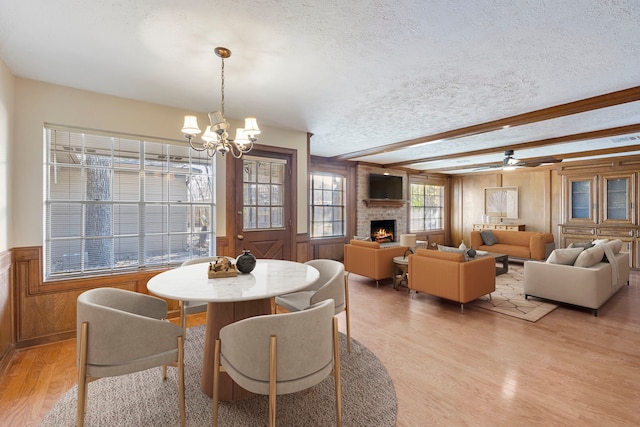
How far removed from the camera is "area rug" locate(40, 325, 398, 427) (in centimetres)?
182

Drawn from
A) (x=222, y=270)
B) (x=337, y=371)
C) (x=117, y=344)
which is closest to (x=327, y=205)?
(x=222, y=270)

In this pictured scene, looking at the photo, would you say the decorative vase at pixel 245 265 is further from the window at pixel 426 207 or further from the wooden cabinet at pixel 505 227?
the wooden cabinet at pixel 505 227

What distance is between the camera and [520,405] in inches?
77.0

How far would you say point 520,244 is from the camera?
7004 mm

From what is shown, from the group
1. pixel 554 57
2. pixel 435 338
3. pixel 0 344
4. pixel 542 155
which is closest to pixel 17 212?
pixel 0 344

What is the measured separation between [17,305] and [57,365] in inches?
31.2

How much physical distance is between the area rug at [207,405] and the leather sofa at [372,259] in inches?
103

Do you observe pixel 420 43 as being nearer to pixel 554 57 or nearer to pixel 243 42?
pixel 554 57

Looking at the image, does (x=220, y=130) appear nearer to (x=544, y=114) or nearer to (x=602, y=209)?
(x=544, y=114)

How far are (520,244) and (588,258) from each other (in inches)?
140

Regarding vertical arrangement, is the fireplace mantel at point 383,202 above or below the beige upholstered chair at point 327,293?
above

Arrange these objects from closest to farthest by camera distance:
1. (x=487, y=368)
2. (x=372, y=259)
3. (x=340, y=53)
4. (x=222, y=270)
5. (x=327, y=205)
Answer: (x=222, y=270) < (x=340, y=53) < (x=487, y=368) < (x=372, y=259) < (x=327, y=205)

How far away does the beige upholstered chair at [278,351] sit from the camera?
55.5 inches

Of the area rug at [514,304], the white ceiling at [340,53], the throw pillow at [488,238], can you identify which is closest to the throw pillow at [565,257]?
the area rug at [514,304]
